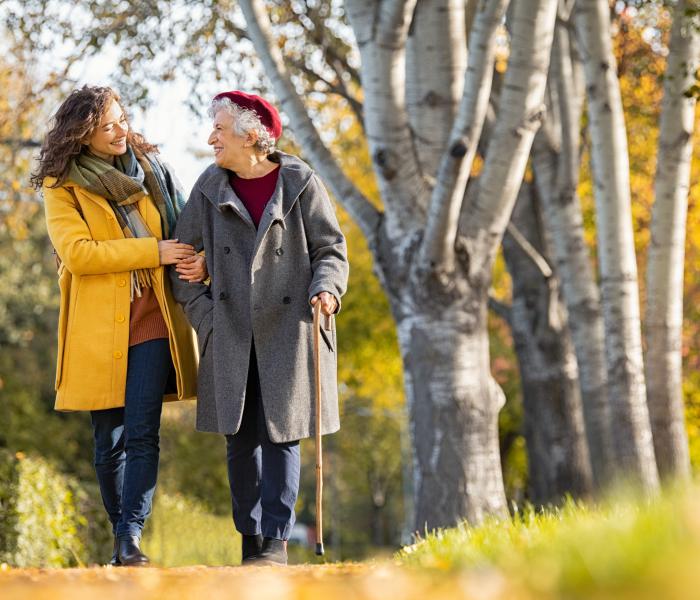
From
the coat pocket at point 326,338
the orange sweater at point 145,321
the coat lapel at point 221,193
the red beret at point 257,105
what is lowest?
the coat pocket at point 326,338

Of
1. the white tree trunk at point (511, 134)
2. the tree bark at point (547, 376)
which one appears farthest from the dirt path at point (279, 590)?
the tree bark at point (547, 376)

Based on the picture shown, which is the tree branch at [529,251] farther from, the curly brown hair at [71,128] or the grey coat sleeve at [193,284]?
the curly brown hair at [71,128]

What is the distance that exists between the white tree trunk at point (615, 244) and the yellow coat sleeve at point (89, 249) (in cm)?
609

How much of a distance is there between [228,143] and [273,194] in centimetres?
33

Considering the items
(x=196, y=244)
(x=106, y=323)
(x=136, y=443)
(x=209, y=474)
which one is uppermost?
(x=196, y=244)

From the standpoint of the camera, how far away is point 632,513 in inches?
141

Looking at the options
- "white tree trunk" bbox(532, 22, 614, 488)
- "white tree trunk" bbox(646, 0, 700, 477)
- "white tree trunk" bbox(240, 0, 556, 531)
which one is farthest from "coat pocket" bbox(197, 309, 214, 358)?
"white tree trunk" bbox(532, 22, 614, 488)

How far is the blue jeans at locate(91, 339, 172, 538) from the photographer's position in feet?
17.3

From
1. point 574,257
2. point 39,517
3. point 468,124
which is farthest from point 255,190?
point 574,257

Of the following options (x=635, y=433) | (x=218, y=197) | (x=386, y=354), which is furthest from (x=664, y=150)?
(x=386, y=354)

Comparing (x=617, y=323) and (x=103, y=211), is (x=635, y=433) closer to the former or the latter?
(x=617, y=323)

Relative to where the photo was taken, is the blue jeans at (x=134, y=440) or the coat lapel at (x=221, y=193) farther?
the coat lapel at (x=221, y=193)

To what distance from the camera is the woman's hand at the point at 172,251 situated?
17.9ft

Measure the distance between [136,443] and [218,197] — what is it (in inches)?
47.9
